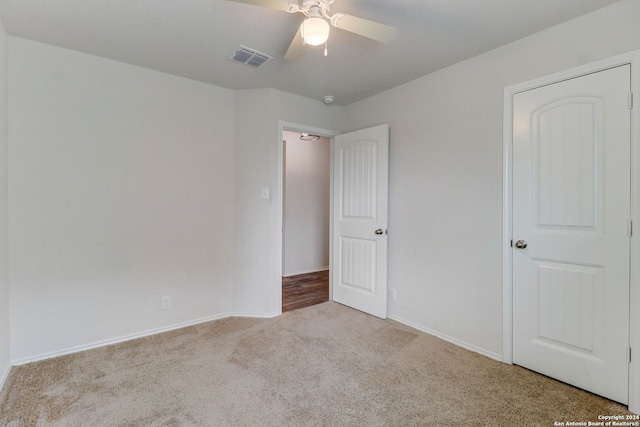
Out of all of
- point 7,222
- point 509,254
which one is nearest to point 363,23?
point 509,254

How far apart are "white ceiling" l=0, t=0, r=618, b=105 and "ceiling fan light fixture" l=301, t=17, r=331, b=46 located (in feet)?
1.37

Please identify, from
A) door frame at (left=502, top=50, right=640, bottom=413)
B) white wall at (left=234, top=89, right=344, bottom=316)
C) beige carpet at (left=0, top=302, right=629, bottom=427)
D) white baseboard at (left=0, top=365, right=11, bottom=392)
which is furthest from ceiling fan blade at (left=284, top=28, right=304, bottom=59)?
white baseboard at (left=0, top=365, right=11, bottom=392)

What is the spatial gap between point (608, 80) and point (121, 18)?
3.02 metres

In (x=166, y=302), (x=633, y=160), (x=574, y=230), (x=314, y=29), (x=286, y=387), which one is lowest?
(x=286, y=387)

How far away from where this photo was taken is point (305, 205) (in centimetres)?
532

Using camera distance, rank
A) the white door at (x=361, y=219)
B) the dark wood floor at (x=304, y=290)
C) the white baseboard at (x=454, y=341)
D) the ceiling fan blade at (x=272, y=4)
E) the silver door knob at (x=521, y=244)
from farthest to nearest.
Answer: the dark wood floor at (x=304, y=290), the white door at (x=361, y=219), the white baseboard at (x=454, y=341), the silver door knob at (x=521, y=244), the ceiling fan blade at (x=272, y=4)

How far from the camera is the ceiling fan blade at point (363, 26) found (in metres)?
1.59

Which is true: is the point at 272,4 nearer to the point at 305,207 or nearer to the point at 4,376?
the point at 4,376

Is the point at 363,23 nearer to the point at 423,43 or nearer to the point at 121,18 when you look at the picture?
the point at 423,43

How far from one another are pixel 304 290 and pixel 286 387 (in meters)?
2.24

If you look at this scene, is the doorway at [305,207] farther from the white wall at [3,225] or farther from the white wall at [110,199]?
the white wall at [3,225]

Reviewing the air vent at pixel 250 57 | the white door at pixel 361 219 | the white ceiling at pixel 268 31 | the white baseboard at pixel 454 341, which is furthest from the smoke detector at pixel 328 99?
the white baseboard at pixel 454 341

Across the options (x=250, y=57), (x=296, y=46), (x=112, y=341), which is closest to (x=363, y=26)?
(x=296, y=46)

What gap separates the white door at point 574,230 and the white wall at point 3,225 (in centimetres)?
350
